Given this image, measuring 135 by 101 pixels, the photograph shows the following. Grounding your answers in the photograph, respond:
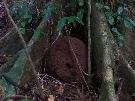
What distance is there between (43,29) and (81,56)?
30.0 inches

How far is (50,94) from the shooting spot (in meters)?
3.48

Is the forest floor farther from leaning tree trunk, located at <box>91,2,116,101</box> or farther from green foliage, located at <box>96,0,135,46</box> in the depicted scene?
green foliage, located at <box>96,0,135,46</box>

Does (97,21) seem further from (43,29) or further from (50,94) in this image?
(50,94)

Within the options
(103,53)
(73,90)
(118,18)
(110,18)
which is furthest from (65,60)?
(118,18)

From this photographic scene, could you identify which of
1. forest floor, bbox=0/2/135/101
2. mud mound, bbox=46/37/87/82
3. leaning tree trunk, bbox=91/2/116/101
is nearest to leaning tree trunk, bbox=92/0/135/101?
leaning tree trunk, bbox=91/2/116/101

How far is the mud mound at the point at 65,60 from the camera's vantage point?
12.3 ft

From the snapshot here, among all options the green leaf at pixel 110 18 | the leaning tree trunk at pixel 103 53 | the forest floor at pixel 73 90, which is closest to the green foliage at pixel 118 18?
the green leaf at pixel 110 18

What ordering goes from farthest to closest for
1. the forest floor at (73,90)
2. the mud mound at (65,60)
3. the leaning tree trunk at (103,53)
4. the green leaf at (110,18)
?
1. the green leaf at (110,18)
2. the mud mound at (65,60)
3. the forest floor at (73,90)
4. the leaning tree trunk at (103,53)

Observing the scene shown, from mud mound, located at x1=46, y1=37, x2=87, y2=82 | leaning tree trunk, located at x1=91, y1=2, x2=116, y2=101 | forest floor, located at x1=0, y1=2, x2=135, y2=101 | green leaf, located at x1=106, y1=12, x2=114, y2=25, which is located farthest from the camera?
green leaf, located at x1=106, y1=12, x2=114, y2=25

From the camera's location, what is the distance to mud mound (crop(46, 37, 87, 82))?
3758 mm

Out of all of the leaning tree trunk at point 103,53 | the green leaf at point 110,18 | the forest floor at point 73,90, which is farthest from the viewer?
the green leaf at point 110,18

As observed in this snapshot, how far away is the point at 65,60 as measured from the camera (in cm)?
379

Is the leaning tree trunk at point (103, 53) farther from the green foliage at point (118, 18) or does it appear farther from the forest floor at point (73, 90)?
the forest floor at point (73, 90)

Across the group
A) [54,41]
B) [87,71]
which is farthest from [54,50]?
[87,71]
